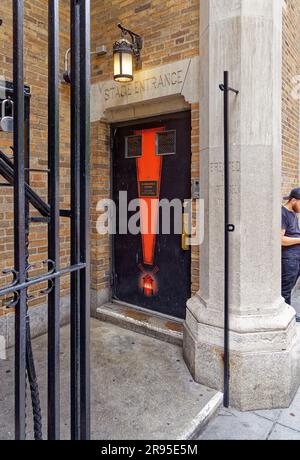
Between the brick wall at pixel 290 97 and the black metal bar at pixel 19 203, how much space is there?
13.7 ft

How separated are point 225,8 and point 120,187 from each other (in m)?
2.34

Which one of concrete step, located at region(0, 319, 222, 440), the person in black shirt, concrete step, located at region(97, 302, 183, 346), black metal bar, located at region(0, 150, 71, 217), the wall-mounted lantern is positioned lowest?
concrete step, located at region(0, 319, 222, 440)

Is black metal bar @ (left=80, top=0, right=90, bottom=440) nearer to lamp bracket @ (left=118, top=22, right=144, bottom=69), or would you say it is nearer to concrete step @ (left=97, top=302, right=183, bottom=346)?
concrete step @ (left=97, top=302, right=183, bottom=346)

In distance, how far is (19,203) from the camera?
1.31 meters

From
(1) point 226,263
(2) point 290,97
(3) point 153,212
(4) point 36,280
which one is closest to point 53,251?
(4) point 36,280

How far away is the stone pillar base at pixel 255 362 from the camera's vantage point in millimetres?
2947

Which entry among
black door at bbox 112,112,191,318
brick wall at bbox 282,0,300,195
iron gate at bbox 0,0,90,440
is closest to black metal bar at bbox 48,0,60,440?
iron gate at bbox 0,0,90,440

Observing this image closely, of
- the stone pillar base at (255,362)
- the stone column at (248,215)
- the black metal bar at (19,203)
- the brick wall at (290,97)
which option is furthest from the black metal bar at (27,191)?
A: the brick wall at (290,97)

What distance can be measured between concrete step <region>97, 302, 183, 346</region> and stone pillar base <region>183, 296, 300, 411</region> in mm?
728

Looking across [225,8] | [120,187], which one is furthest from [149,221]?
[225,8]

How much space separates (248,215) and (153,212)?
4.92ft

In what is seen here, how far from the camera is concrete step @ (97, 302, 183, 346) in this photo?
3.91m

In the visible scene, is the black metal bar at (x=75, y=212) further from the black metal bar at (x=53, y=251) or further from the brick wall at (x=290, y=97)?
the brick wall at (x=290, y=97)

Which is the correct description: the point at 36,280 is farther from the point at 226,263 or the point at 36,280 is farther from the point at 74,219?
the point at 226,263
